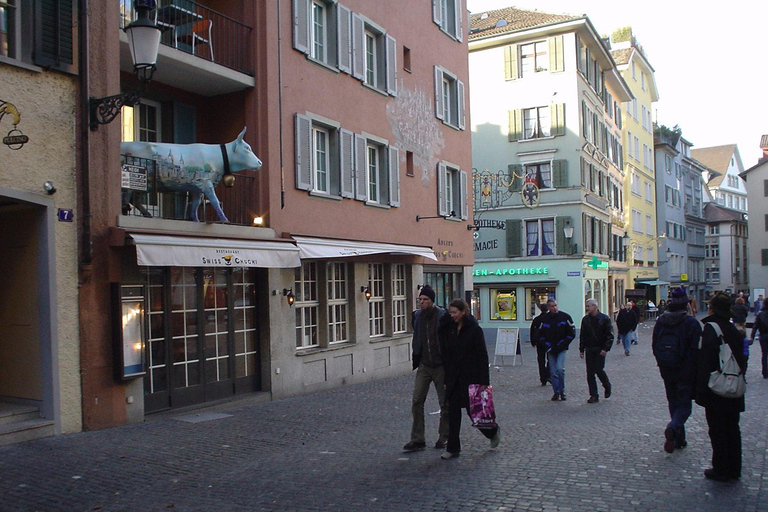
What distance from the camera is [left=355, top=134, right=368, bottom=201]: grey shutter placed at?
17547 mm

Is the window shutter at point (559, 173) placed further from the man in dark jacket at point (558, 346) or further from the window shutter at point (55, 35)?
the window shutter at point (55, 35)

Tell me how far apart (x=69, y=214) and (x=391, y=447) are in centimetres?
517

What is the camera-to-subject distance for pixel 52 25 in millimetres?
10211

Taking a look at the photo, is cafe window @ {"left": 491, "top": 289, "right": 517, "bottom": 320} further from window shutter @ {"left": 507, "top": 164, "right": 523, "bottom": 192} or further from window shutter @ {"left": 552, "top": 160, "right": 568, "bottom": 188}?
window shutter @ {"left": 552, "top": 160, "right": 568, "bottom": 188}

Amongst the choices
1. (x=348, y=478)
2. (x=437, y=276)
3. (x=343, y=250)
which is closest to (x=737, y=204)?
(x=437, y=276)

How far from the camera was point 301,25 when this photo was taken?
1559cm

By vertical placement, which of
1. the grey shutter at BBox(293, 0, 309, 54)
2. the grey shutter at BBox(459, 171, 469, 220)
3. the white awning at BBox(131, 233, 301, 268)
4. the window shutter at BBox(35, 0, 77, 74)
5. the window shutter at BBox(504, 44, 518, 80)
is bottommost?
the white awning at BBox(131, 233, 301, 268)

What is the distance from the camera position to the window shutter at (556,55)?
37125 mm

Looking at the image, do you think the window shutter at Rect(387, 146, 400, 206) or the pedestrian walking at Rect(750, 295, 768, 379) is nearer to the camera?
the pedestrian walking at Rect(750, 295, 768, 379)

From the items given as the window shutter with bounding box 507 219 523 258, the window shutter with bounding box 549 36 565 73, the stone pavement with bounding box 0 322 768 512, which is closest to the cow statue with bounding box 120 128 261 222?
the stone pavement with bounding box 0 322 768 512

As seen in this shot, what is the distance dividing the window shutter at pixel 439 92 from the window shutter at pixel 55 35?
12912 millimetres

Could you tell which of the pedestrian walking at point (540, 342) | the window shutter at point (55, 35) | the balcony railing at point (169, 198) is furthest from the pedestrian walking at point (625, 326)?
the window shutter at point (55, 35)

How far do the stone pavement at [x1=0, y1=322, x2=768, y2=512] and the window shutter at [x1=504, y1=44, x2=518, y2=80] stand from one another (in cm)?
2767

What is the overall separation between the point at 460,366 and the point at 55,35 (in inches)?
266
